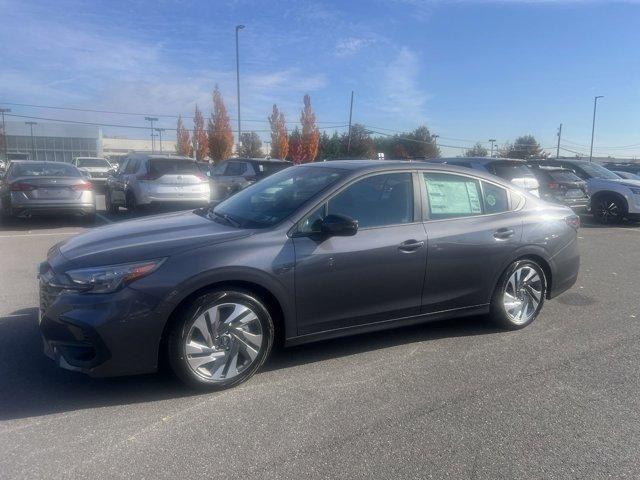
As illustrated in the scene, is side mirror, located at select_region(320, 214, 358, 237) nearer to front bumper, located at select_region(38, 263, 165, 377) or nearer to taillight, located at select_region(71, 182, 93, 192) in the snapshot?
front bumper, located at select_region(38, 263, 165, 377)

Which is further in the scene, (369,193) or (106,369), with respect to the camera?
(369,193)

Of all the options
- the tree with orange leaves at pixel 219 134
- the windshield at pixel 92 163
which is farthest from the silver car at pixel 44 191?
→ the tree with orange leaves at pixel 219 134

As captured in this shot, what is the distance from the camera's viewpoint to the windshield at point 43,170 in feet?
37.7

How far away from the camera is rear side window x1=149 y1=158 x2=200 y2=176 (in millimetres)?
12262

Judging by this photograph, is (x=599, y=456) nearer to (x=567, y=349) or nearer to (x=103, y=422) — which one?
(x=567, y=349)

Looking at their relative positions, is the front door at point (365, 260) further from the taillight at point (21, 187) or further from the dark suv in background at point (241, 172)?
the dark suv in background at point (241, 172)

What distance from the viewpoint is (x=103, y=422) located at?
3.37m

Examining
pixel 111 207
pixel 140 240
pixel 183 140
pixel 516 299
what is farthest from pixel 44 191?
pixel 183 140

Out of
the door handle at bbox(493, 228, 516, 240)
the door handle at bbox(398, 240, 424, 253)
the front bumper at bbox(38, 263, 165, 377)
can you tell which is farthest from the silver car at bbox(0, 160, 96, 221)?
the door handle at bbox(493, 228, 516, 240)

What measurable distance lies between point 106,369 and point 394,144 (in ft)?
202

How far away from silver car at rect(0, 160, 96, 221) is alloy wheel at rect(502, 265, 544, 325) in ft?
30.8

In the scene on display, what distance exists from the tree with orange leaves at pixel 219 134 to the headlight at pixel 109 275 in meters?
44.5

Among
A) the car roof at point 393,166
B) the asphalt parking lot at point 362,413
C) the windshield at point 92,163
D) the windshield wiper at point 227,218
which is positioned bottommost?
the asphalt parking lot at point 362,413

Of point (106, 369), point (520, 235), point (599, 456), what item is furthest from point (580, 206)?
point (106, 369)
